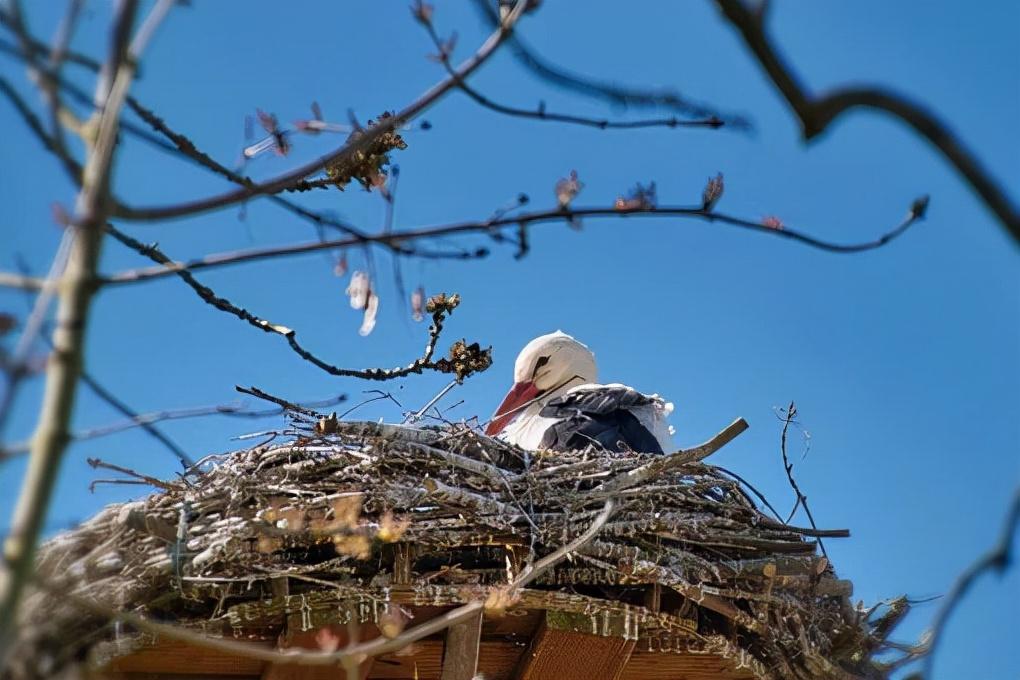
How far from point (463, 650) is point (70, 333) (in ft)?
7.43

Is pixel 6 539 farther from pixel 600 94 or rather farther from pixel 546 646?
pixel 546 646

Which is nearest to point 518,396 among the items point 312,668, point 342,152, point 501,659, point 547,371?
point 547,371

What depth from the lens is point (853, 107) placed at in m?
1.43

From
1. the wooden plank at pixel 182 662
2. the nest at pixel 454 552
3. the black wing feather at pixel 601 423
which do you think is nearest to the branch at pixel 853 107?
the nest at pixel 454 552

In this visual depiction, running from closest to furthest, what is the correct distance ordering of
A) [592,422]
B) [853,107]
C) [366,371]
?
[853,107] < [366,371] < [592,422]

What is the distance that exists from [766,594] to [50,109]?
8.83 ft

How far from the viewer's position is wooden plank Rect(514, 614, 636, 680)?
3.74 metres

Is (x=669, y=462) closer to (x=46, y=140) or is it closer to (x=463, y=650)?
(x=463, y=650)

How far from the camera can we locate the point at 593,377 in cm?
682

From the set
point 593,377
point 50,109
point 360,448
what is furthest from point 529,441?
point 50,109

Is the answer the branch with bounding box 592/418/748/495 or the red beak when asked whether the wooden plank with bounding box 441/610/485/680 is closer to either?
the branch with bounding box 592/418/748/495

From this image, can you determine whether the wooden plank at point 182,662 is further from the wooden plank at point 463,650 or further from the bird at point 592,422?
the bird at point 592,422

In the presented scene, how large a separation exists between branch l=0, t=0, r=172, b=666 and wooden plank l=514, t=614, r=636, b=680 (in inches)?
89.9

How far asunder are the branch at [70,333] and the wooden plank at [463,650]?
218 cm
